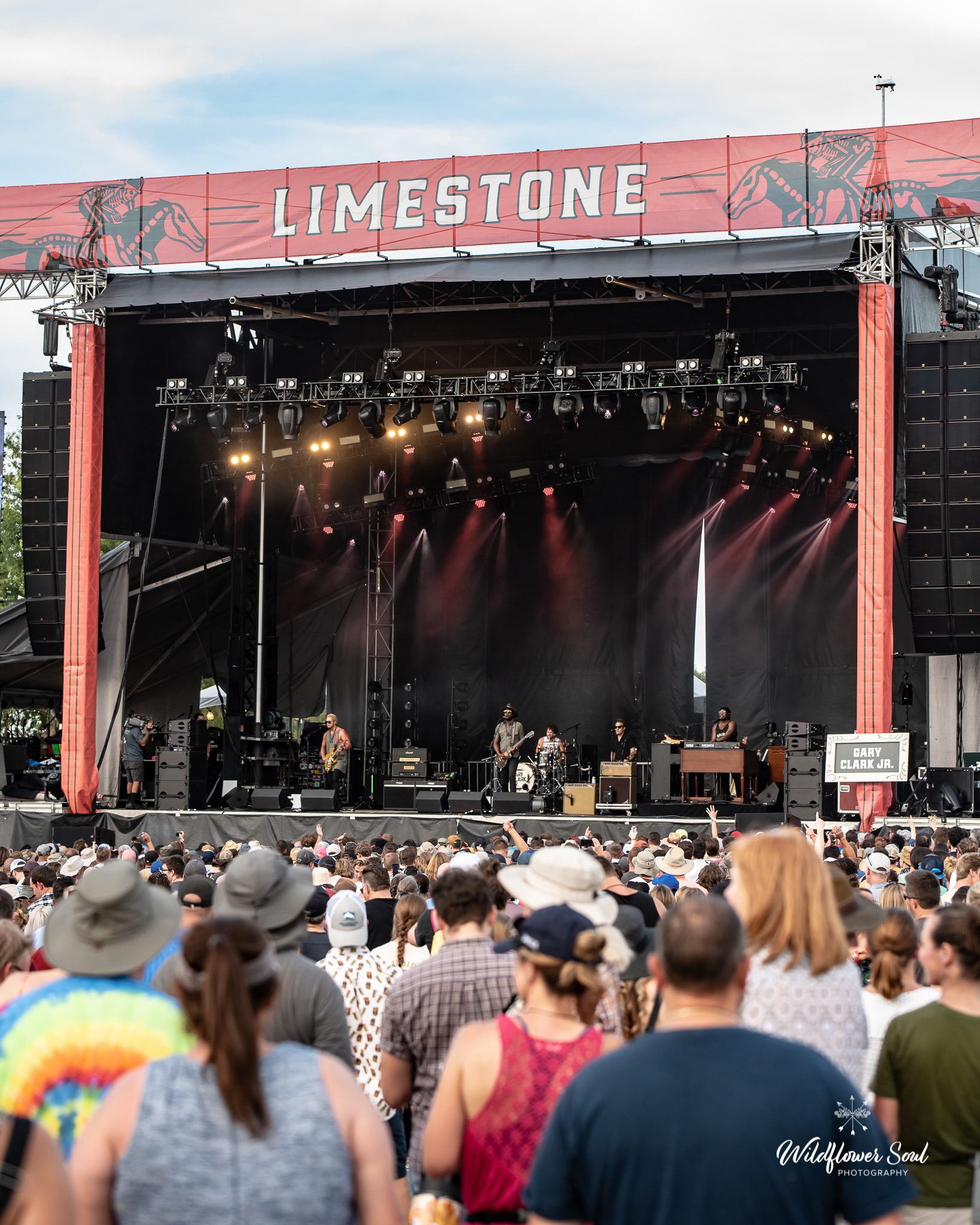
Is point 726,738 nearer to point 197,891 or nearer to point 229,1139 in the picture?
point 197,891

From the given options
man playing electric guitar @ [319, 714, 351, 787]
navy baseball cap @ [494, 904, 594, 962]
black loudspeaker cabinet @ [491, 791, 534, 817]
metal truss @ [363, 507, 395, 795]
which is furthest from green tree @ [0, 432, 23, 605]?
navy baseball cap @ [494, 904, 594, 962]

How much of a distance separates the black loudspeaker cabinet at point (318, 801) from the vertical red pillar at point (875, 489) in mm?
7089

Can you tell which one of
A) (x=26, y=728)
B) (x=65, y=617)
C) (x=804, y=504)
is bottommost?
(x=26, y=728)

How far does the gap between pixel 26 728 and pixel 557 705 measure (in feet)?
71.4

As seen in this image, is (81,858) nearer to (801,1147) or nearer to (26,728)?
(801,1147)

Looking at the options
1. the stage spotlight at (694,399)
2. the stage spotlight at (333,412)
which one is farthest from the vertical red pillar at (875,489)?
the stage spotlight at (333,412)

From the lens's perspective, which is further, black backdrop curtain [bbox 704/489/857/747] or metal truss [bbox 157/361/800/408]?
black backdrop curtain [bbox 704/489/857/747]

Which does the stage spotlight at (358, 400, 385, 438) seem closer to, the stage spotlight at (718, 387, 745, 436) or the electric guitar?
the stage spotlight at (718, 387, 745, 436)

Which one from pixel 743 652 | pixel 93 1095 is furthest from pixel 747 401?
pixel 93 1095

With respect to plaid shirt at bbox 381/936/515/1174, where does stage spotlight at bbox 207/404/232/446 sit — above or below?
above

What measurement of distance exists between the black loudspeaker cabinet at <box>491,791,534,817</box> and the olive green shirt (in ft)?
50.1

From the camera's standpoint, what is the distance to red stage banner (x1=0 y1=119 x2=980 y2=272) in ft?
53.2

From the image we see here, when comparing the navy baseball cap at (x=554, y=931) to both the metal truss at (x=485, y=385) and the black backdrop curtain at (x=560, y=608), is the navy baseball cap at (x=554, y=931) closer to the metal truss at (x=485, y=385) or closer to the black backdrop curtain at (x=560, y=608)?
the metal truss at (x=485, y=385)

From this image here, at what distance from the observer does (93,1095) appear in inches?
108
